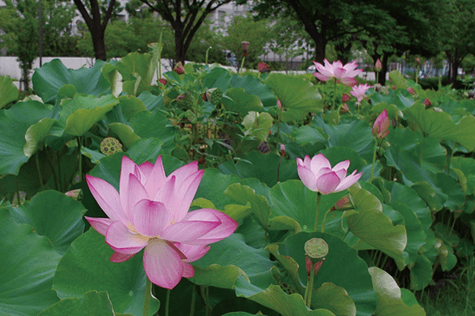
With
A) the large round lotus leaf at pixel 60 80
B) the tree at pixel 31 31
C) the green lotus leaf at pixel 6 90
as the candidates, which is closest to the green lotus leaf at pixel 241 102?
the large round lotus leaf at pixel 60 80

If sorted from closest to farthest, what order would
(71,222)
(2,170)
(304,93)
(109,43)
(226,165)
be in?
(71,222) < (2,170) < (226,165) < (304,93) < (109,43)

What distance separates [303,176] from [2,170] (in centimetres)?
61

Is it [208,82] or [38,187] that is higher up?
[208,82]

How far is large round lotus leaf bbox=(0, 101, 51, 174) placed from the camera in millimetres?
884

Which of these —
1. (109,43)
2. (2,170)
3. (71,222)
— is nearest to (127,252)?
(71,222)

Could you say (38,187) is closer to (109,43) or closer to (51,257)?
(51,257)

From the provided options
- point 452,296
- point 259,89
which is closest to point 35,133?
point 259,89

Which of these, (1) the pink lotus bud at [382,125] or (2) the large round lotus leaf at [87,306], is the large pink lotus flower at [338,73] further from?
(2) the large round lotus leaf at [87,306]

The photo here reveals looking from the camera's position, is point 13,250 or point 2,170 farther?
point 2,170

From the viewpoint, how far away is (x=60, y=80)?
3.73 ft

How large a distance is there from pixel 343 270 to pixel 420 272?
0.89 m

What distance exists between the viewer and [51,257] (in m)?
0.53

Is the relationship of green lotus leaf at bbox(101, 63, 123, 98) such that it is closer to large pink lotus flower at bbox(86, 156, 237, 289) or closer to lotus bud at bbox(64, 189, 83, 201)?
lotus bud at bbox(64, 189, 83, 201)

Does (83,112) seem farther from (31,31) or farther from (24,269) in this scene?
(31,31)
